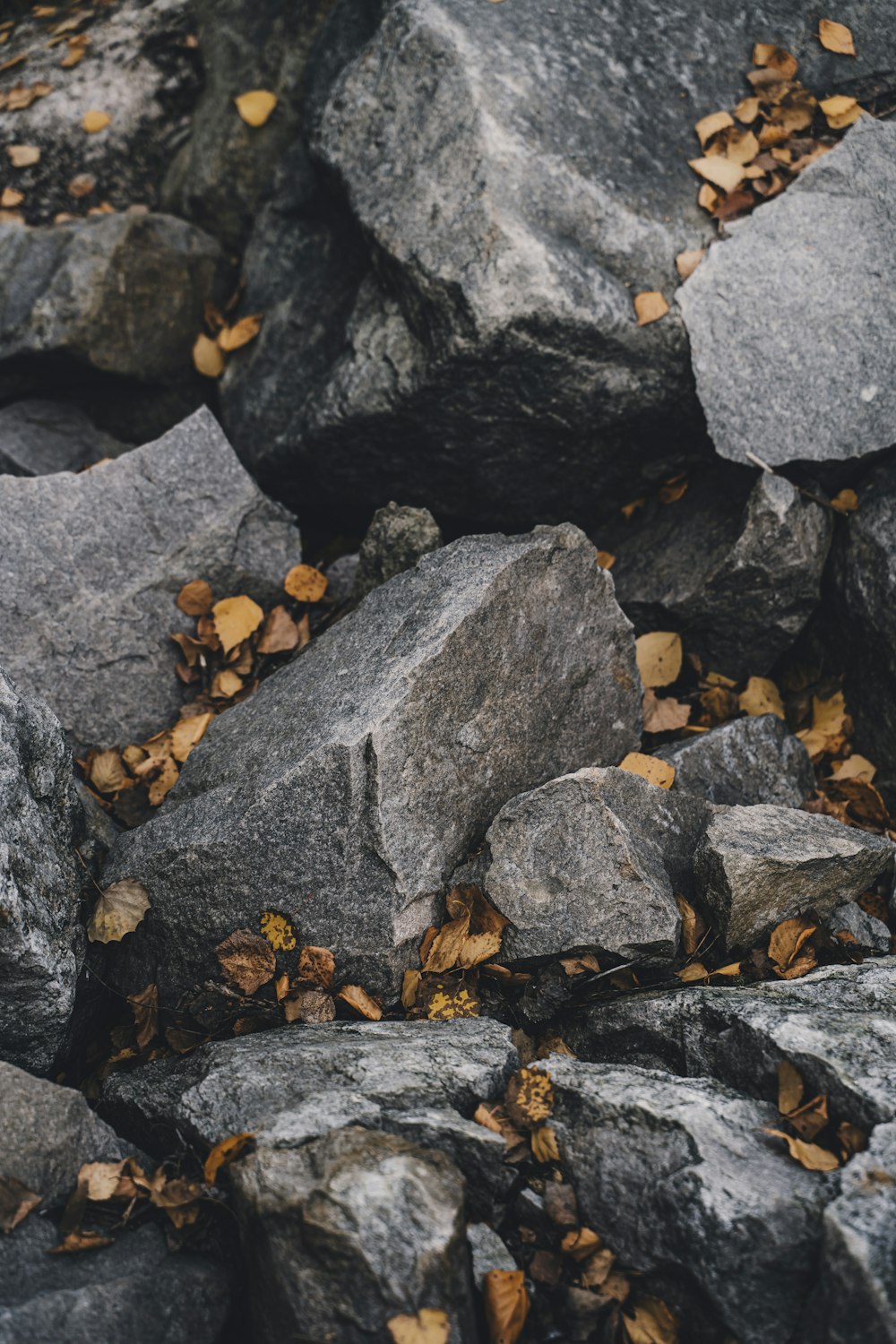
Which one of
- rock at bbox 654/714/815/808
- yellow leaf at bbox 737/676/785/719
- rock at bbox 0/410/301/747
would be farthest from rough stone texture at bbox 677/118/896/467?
rock at bbox 0/410/301/747

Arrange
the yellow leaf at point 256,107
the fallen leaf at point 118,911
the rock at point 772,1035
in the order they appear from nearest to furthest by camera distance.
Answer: the rock at point 772,1035
the fallen leaf at point 118,911
the yellow leaf at point 256,107

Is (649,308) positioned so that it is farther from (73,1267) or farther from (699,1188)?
(73,1267)

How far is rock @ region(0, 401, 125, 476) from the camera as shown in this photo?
3.71 metres

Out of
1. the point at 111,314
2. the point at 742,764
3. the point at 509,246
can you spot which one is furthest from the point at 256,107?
the point at 742,764

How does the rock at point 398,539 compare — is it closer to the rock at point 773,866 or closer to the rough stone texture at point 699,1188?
the rock at point 773,866

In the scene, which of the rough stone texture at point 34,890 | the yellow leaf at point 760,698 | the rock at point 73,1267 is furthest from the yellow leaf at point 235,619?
the yellow leaf at point 760,698

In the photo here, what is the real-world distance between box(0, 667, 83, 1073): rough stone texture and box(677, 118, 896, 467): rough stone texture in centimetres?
213

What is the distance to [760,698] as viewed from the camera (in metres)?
3.38

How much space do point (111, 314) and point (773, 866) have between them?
9.77ft

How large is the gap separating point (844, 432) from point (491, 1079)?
7.06ft

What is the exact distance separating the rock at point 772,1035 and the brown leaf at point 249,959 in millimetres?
734

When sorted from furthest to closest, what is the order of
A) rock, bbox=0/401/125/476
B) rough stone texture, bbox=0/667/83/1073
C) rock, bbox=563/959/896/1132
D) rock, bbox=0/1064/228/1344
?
rock, bbox=0/401/125/476, rough stone texture, bbox=0/667/83/1073, rock, bbox=563/959/896/1132, rock, bbox=0/1064/228/1344

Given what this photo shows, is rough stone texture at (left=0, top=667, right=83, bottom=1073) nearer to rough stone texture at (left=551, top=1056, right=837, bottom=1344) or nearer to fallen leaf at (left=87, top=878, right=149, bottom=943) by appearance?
fallen leaf at (left=87, top=878, right=149, bottom=943)

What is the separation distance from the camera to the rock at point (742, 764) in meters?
2.97
